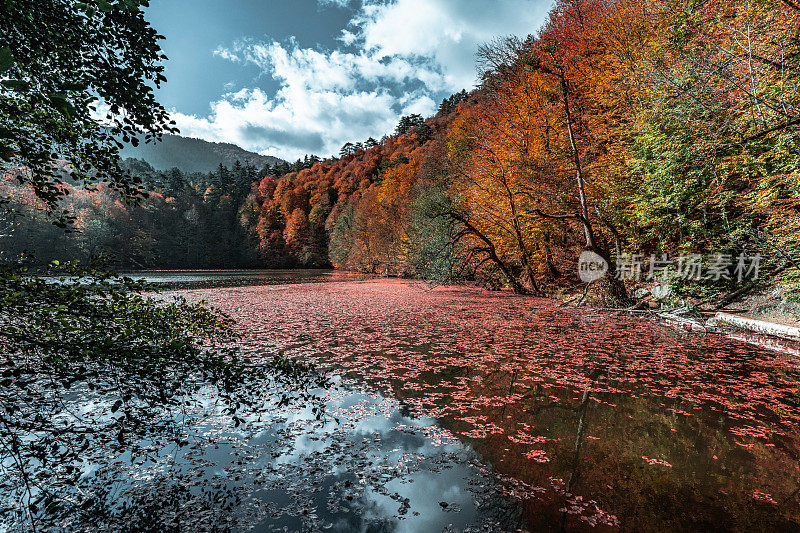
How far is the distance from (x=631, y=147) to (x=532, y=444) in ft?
38.4

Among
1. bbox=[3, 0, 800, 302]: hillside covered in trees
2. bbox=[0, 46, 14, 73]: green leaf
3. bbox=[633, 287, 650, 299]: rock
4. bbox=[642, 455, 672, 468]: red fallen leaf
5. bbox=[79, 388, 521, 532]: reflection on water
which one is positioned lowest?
bbox=[79, 388, 521, 532]: reflection on water

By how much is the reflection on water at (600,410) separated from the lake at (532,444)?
2cm

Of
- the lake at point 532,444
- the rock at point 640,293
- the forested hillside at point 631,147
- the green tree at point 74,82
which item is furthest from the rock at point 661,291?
the green tree at point 74,82

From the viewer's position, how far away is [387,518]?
2.30m

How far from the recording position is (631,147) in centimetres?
1126

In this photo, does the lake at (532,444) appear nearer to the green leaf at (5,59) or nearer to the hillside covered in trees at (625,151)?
the green leaf at (5,59)

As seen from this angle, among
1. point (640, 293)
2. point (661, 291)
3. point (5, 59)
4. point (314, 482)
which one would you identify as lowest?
point (314, 482)

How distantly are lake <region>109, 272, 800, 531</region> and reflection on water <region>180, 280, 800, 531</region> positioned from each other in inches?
0.7

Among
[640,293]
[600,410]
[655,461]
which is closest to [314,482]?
[655,461]

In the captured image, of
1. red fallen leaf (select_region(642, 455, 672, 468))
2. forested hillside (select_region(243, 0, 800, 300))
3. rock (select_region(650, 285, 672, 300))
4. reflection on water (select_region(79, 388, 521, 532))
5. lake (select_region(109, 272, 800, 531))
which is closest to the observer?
reflection on water (select_region(79, 388, 521, 532))

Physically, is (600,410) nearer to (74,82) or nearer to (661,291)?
(74,82)

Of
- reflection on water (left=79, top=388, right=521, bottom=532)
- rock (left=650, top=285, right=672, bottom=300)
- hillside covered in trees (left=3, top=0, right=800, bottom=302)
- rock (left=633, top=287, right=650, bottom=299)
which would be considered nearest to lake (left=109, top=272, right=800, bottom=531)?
reflection on water (left=79, top=388, right=521, bottom=532)

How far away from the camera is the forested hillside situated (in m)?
7.19

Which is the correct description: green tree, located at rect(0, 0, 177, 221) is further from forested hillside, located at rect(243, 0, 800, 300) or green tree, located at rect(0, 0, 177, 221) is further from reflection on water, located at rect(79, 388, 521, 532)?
forested hillside, located at rect(243, 0, 800, 300)
